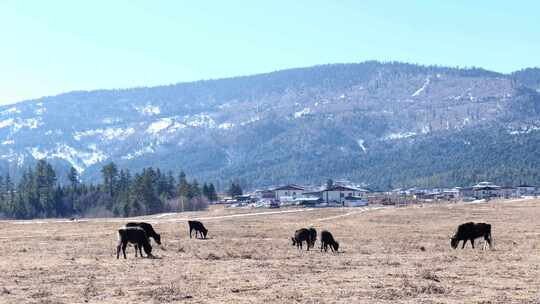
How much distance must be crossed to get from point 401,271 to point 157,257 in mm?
12418

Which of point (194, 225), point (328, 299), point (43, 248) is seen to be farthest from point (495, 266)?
point (194, 225)

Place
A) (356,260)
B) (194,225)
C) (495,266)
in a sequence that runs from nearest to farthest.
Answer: (495,266) → (356,260) → (194,225)

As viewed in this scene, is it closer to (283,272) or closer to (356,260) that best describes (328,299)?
(283,272)

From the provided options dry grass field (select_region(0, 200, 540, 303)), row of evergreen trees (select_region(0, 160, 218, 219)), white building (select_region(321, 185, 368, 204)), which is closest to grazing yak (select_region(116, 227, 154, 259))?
dry grass field (select_region(0, 200, 540, 303))

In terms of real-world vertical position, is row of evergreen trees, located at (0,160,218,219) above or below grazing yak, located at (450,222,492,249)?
above

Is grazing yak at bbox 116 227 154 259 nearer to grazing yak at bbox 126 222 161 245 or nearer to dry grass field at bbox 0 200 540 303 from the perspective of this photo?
dry grass field at bbox 0 200 540 303

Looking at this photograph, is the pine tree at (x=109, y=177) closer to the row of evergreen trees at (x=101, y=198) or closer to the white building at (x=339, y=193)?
the row of evergreen trees at (x=101, y=198)

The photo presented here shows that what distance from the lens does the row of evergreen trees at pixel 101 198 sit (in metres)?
144

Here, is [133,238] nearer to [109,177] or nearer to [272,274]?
[272,274]

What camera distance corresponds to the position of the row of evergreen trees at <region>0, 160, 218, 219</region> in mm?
143875

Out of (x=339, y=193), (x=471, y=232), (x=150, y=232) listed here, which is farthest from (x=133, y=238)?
(x=339, y=193)

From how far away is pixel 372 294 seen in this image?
23578 millimetres

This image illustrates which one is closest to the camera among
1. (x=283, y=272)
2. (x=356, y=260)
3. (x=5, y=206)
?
(x=283, y=272)

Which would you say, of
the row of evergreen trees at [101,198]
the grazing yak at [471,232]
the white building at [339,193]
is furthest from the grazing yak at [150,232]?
the white building at [339,193]
